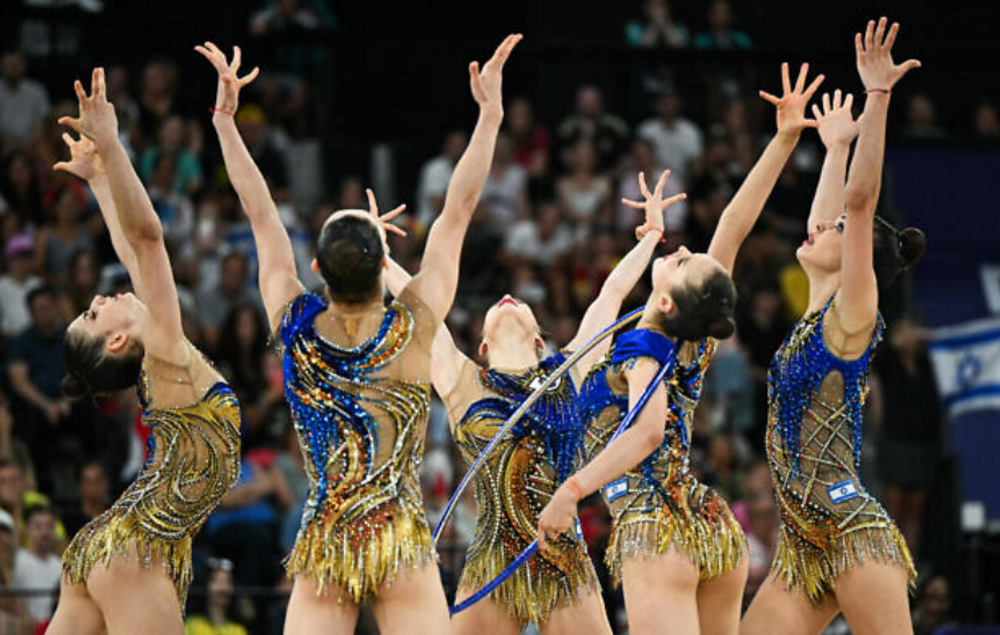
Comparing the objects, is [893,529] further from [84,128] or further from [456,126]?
[456,126]

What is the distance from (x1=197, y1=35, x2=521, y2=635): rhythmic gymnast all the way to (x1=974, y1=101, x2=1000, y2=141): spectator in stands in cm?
924

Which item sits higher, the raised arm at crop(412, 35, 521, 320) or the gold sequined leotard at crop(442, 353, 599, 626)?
the raised arm at crop(412, 35, 521, 320)

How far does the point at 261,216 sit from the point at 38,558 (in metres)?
4.40

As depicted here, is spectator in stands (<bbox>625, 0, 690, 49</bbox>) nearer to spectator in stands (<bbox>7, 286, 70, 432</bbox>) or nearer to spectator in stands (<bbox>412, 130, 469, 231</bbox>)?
spectator in stands (<bbox>412, 130, 469, 231</bbox>)

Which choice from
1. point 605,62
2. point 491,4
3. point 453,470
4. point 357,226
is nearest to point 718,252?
point 357,226

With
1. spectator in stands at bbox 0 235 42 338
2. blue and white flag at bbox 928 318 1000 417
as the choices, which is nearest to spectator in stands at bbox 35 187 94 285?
spectator in stands at bbox 0 235 42 338

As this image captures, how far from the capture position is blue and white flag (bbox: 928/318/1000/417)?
505 inches

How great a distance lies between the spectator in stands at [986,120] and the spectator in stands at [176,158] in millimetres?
6150

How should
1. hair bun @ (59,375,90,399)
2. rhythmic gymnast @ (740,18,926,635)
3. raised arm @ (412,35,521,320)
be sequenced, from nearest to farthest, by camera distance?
raised arm @ (412,35,521,320) → rhythmic gymnast @ (740,18,926,635) → hair bun @ (59,375,90,399)

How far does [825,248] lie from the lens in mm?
6988

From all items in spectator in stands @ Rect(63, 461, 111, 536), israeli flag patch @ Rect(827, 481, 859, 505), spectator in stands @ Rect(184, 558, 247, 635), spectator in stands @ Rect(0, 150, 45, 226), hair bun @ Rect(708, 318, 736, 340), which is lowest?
spectator in stands @ Rect(184, 558, 247, 635)

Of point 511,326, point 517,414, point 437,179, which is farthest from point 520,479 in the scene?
point 437,179

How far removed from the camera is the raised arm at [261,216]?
630 centimetres

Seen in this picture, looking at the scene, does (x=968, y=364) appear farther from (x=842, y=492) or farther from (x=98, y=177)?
(x=98, y=177)
